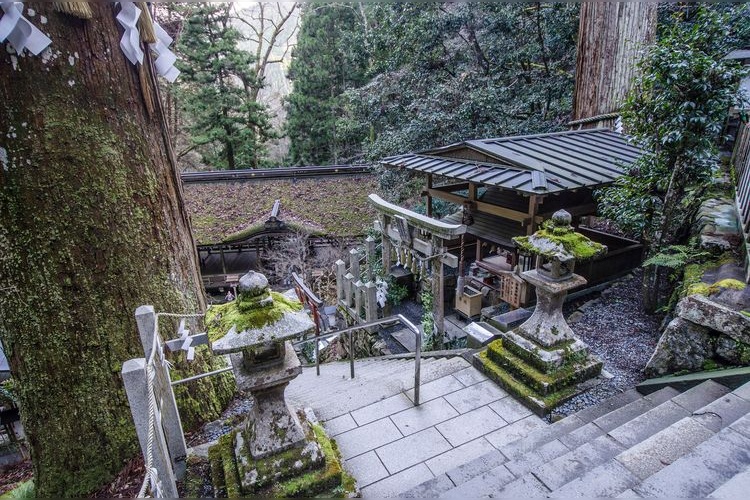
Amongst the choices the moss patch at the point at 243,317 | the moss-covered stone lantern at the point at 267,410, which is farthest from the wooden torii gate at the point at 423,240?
the moss patch at the point at 243,317

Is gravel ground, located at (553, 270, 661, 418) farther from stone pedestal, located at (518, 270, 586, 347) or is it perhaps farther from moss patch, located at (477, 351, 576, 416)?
stone pedestal, located at (518, 270, 586, 347)

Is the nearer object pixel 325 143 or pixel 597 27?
pixel 597 27

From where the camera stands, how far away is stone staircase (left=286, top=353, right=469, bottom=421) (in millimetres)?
3613

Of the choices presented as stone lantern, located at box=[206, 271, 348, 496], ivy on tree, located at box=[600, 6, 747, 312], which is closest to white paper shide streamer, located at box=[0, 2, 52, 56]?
stone lantern, located at box=[206, 271, 348, 496]

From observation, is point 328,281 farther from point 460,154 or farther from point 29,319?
point 29,319

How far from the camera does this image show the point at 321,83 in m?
18.9

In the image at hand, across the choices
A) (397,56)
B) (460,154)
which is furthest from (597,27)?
(397,56)

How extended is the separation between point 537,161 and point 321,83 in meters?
15.3

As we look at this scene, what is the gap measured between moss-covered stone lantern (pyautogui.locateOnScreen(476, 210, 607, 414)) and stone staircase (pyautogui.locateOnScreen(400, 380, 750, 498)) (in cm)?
31

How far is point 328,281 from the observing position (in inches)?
486

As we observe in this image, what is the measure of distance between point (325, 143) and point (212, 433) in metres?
18.6

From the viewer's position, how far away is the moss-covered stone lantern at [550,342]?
137 inches

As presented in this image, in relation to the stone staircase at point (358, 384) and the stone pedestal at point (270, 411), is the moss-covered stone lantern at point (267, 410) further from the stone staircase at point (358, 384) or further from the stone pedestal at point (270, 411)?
the stone staircase at point (358, 384)

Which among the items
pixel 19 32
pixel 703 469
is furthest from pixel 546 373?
pixel 19 32
